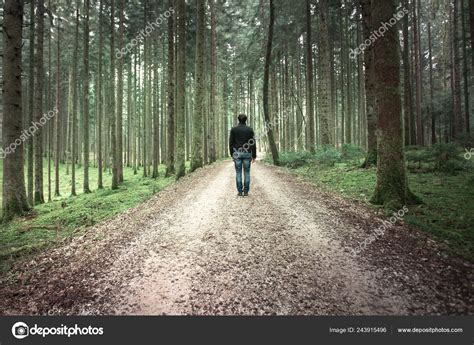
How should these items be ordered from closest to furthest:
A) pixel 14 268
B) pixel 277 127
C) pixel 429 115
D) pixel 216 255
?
pixel 216 255 < pixel 14 268 < pixel 429 115 < pixel 277 127

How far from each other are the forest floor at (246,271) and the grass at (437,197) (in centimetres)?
38

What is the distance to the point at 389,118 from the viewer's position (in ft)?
21.8

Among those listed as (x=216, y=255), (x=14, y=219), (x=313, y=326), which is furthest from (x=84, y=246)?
(x=14, y=219)

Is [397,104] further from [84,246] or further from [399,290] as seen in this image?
[84,246]

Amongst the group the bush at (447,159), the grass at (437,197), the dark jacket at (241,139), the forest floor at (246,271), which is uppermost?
the dark jacket at (241,139)

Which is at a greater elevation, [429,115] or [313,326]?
[429,115]

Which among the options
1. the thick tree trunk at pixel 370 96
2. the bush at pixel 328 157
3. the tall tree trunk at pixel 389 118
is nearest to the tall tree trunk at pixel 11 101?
the tall tree trunk at pixel 389 118

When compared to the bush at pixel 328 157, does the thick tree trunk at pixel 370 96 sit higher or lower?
higher

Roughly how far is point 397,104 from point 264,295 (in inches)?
226

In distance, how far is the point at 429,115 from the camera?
88.3 feet

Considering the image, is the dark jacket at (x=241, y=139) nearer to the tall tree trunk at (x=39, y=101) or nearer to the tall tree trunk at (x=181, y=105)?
the tall tree trunk at (x=181, y=105)

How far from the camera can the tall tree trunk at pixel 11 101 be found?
9.38m

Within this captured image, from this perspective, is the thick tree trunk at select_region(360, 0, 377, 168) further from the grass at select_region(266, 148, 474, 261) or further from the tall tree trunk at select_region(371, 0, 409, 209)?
the tall tree trunk at select_region(371, 0, 409, 209)

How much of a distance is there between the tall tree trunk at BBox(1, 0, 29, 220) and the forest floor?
5631 mm
